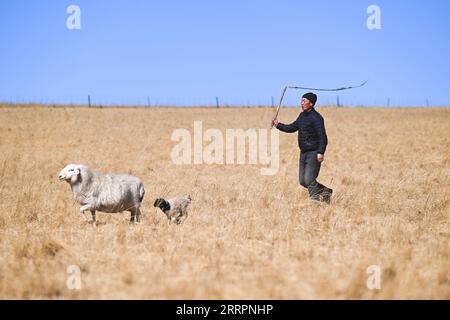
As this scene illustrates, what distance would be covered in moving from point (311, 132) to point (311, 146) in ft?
0.87

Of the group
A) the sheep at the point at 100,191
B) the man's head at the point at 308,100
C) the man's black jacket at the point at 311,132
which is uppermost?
the man's head at the point at 308,100

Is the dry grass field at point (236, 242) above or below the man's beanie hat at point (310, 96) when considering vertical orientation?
below

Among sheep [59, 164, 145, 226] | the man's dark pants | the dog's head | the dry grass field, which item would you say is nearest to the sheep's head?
sheep [59, 164, 145, 226]

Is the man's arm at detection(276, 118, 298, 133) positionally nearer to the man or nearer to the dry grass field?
the man

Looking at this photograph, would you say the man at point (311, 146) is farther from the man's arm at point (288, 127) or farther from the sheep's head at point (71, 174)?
the sheep's head at point (71, 174)

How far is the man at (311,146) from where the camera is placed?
945 centimetres

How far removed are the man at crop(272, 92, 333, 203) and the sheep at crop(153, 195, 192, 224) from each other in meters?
2.35

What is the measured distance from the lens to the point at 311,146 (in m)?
9.57

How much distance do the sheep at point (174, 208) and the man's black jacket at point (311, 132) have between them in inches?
103

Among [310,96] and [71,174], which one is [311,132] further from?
[71,174]

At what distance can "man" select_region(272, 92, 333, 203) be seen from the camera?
372 inches

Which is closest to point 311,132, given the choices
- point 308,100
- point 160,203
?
point 308,100

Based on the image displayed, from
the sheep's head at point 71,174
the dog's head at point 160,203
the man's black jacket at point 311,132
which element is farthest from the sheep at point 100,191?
the man's black jacket at point 311,132

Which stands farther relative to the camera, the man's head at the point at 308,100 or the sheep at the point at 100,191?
the man's head at the point at 308,100
